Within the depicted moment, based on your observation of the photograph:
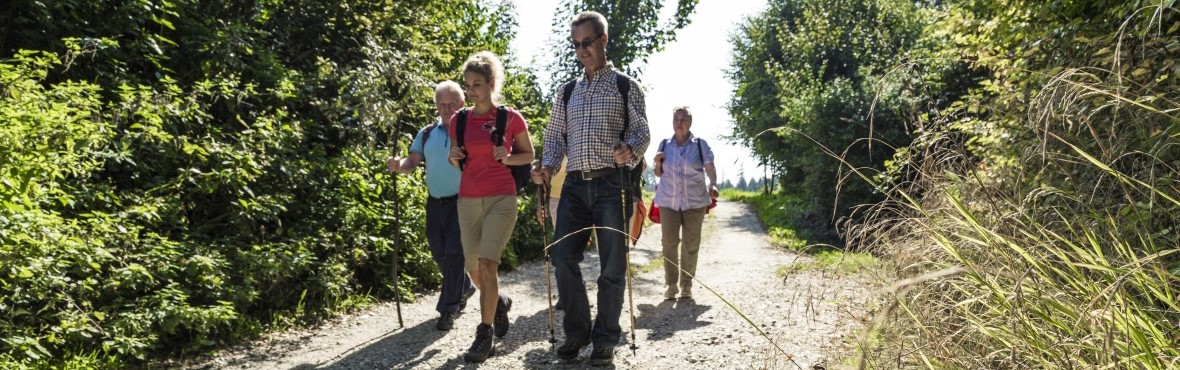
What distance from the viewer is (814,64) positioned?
85.7 feet

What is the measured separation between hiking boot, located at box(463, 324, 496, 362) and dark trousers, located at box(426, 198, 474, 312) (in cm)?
125

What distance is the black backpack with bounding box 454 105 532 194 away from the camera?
5445 millimetres

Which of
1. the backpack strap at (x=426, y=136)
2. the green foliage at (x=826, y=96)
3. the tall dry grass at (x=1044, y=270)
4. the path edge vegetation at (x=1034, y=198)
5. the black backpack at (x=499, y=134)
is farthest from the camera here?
the green foliage at (x=826, y=96)

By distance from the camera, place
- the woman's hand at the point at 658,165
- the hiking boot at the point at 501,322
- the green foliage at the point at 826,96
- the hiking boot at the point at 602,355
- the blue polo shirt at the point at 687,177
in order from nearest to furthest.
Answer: the hiking boot at the point at 602,355 < the hiking boot at the point at 501,322 < the blue polo shirt at the point at 687,177 < the woman's hand at the point at 658,165 < the green foliage at the point at 826,96

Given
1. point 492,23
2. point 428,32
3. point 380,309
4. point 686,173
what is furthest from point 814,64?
point 380,309

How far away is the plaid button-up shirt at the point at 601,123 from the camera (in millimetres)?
5117

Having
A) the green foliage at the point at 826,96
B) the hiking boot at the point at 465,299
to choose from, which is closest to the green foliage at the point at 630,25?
the green foliage at the point at 826,96

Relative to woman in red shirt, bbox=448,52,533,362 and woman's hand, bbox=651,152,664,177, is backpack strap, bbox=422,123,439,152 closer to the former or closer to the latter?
woman in red shirt, bbox=448,52,533,362

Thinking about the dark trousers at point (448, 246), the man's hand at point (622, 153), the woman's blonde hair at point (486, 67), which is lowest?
the dark trousers at point (448, 246)

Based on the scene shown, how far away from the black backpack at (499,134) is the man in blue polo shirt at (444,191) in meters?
0.79

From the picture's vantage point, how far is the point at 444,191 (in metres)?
6.48

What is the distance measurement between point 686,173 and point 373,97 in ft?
10.2

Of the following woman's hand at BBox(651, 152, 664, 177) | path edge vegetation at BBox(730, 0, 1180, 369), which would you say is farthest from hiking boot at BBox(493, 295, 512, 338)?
woman's hand at BBox(651, 152, 664, 177)

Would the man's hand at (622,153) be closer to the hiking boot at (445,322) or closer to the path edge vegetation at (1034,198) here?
the path edge vegetation at (1034,198)
